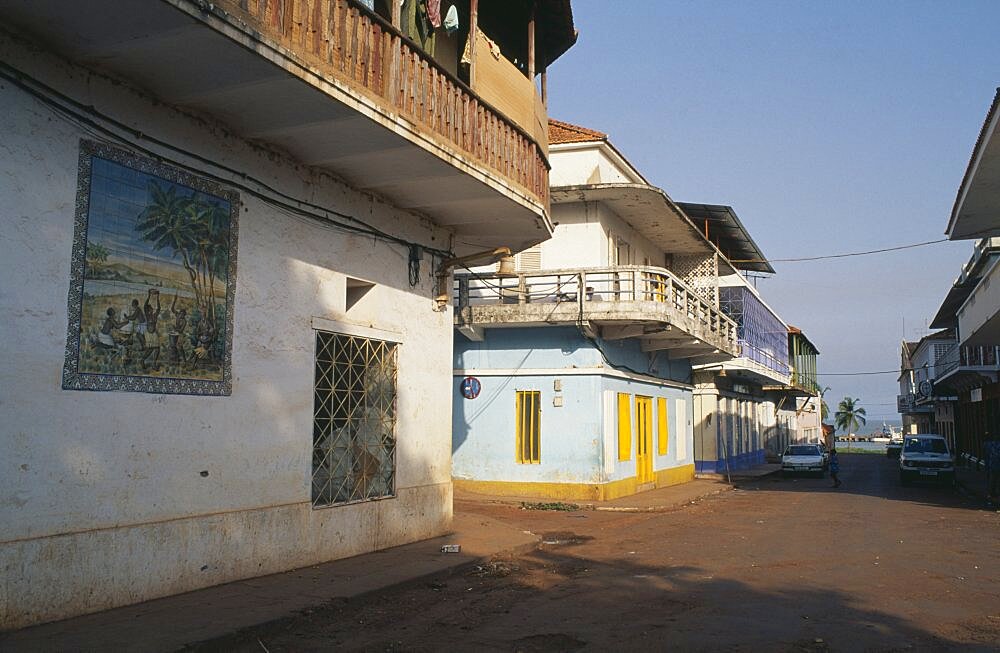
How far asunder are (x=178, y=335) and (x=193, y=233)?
1.01m

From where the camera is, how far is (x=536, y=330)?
63.5ft

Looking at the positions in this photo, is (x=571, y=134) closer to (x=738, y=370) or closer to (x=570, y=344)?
(x=570, y=344)

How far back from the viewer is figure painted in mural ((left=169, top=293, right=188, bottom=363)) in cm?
768

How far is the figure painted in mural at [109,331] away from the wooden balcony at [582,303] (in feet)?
32.7

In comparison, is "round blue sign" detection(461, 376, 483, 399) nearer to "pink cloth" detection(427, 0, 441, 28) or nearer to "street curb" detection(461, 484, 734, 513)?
"street curb" detection(461, 484, 734, 513)

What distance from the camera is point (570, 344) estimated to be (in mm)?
18984

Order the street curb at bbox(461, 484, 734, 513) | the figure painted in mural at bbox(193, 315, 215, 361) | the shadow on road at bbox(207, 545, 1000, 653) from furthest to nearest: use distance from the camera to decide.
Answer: the street curb at bbox(461, 484, 734, 513) < the figure painted in mural at bbox(193, 315, 215, 361) < the shadow on road at bbox(207, 545, 1000, 653)

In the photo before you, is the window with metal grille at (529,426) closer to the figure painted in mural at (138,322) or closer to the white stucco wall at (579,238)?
the white stucco wall at (579,238)

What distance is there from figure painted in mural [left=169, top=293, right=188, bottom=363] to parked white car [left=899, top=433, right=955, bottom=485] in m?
26.5

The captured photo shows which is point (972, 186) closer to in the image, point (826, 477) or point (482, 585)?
point (482, 585)

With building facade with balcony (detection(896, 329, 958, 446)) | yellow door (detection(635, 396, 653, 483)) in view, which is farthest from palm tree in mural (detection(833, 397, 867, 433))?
yellow door (detection(635, 396, 653, 483))

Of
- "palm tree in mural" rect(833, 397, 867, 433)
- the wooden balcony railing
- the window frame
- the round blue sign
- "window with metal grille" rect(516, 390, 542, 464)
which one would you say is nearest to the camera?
the wooden balcony railing

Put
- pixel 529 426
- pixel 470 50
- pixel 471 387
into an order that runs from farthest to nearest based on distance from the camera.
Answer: pixel 471 387, pixel 529 426, pixel 470 50

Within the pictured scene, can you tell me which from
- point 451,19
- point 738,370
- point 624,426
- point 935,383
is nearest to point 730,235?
point 738,370
